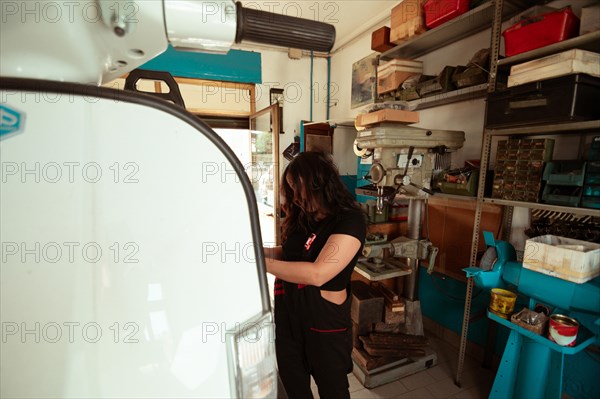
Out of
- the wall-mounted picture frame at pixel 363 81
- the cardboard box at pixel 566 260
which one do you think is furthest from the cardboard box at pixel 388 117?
the wall-mounted picture frame at pixel 363 81

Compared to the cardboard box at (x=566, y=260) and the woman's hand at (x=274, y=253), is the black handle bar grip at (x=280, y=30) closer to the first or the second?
the woman's hand at (x=274, y=253)

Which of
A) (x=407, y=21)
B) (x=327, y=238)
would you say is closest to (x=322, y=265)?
(x=327, y=238)

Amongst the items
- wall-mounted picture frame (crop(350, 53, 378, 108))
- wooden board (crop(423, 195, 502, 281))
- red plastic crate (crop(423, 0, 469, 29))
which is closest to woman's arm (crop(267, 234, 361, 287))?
wooden board (crop(423, 195, 502, 281))

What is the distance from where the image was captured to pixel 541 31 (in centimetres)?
144

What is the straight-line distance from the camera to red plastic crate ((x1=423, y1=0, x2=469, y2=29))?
1.91m

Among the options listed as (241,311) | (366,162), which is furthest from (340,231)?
(366,162)

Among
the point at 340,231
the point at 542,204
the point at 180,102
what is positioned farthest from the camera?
the point at 542,204

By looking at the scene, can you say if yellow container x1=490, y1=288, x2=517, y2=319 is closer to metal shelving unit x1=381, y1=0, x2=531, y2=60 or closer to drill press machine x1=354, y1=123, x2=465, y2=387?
drill press machine x1=354, y1=123, x2=465, y2=387

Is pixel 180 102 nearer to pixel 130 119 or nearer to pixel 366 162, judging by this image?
pixel 130 119

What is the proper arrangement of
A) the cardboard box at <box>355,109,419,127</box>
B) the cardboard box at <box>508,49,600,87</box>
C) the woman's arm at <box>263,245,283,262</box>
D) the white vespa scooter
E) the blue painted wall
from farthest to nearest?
the blue painted wall, the cardboard box at <box>355,109,419,127</box>, the woman's arm at <box>263,245,283,262</box>, the cardboard box at <box>508,49,600,87</box>, the white vespa scooter

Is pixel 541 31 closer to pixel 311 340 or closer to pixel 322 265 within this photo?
pixel 322 265

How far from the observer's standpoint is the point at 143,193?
492mm

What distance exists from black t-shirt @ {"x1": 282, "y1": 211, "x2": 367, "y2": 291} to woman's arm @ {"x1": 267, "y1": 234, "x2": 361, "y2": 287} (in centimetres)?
2

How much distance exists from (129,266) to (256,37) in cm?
47
